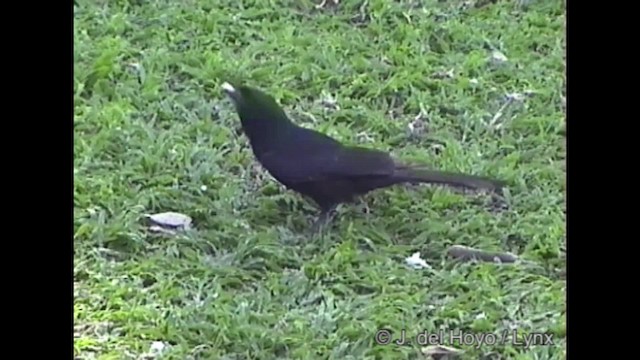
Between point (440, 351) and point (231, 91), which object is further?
point (231, 91)

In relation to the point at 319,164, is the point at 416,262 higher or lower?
lower

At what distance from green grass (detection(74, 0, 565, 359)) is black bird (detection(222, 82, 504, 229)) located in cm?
2

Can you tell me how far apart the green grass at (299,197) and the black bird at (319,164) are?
0.02 metres

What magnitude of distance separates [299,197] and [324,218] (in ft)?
0.20

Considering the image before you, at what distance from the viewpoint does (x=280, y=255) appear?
7.70 feet

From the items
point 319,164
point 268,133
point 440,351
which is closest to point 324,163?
point 319,164

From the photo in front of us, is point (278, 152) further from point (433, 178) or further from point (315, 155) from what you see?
point (433, 178)

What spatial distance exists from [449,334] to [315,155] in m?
0.40

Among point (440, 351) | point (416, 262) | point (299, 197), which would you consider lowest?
point (440, 351)

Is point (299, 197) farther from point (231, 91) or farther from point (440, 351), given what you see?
point (440, 351)

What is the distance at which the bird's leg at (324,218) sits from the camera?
7.79 feet

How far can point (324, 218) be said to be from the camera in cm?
238

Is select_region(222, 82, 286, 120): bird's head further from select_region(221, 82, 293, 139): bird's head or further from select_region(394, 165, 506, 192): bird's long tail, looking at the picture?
select_region(394, 165, 506, 192): bird's long tail

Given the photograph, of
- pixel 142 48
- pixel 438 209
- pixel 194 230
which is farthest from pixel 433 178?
pixel 142 48
